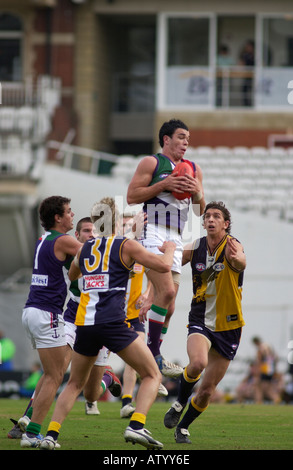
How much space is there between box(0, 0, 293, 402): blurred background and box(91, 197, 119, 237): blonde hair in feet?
45.6

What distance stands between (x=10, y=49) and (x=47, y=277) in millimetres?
25914

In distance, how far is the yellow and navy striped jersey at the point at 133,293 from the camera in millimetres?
11875

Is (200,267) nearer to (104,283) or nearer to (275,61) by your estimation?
(104,283)

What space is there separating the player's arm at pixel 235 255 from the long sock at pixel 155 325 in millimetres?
1350

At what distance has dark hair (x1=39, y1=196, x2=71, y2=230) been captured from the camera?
874 centimetres

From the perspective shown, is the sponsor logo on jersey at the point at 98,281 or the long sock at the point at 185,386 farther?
the long sock at the point at 185,386

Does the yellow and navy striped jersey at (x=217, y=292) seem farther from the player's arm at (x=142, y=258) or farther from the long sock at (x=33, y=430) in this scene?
the long sock at (x=33, y=430)

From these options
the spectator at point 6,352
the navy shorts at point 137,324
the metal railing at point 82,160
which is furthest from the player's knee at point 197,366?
the metal railing at point 82,160

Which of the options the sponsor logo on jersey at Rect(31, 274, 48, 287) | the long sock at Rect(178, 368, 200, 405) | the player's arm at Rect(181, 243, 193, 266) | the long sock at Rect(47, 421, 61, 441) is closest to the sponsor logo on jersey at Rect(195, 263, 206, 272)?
the player's arm at Rect(181, 243, 193, 266)

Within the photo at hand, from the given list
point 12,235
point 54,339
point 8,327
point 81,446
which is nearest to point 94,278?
point 54,339

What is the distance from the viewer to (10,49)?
3338 cm

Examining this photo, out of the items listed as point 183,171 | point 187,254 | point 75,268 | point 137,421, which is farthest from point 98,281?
point 183,171

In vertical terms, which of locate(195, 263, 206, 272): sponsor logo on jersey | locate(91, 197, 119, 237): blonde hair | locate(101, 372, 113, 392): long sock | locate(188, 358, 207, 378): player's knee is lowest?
locate(101, 372, 113, 392): long sock

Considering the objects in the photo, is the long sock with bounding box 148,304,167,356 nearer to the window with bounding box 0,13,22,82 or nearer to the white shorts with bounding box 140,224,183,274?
the white shorts with bounding box 140,224,183,274
